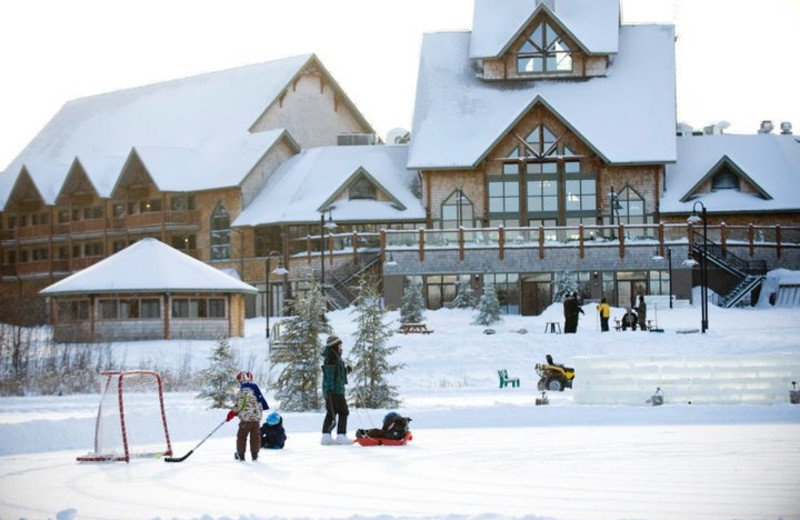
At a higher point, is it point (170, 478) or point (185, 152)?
point (185, 152)

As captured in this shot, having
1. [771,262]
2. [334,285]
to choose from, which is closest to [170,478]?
[334,285]

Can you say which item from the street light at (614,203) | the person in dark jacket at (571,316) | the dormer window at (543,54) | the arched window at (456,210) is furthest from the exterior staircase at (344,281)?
the dormer window at (543,54)

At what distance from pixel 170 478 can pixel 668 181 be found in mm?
51093

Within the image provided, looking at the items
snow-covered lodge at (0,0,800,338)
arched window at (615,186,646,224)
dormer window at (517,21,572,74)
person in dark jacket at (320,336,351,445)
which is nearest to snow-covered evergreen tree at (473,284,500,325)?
snow-covered lodge at (0,0,800,338)

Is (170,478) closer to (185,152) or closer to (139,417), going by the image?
(139,417)

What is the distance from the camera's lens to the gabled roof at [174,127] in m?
72.6

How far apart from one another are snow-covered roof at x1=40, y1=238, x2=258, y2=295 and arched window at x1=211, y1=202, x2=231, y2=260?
51.2 feet

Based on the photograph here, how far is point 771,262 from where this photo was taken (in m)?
57.1

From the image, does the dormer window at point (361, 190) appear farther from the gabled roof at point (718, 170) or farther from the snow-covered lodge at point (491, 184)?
the gabled roof at point (718, 170)

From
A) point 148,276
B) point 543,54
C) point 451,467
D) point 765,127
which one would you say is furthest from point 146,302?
point 765,127

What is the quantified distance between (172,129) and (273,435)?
61.7 m

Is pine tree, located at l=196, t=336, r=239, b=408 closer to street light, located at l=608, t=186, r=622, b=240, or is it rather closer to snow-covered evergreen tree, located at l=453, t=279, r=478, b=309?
snow-covered evergreen tree, located at l=453, t=279, r=478, b=309

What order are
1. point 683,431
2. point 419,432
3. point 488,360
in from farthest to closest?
point 488,360, point 419,432, point 683,431

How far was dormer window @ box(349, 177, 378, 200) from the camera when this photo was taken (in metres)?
64.7
